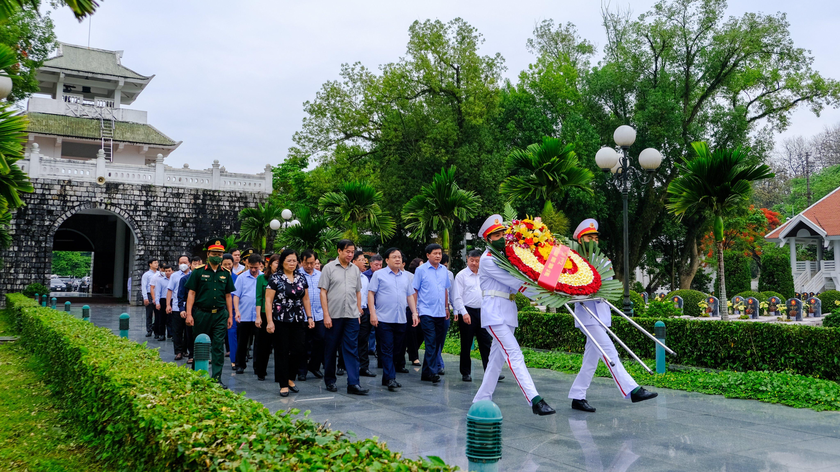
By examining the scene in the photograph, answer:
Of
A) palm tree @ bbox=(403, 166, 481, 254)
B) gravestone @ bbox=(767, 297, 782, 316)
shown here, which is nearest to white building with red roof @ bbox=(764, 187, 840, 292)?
gravestone @ bbox=(767, 297, 782, 316)

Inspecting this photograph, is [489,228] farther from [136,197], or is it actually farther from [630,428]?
[136,197]

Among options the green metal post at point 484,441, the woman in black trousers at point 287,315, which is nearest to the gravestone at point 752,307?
the woman in black trousers at point 287,315

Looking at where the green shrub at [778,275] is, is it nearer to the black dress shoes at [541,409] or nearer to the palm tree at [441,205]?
the palm tree at [441,205]

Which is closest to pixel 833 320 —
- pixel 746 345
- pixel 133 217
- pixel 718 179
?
pixel 746 345

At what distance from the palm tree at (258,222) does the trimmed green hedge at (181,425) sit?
17642 millimetres

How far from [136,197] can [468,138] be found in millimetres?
15260

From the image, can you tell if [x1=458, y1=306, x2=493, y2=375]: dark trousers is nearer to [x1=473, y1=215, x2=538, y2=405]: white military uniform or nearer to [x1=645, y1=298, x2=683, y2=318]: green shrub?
[x1=473, y1=215, x2=538, y2=405]: white military uniform

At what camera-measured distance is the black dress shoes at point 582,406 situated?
6263mm

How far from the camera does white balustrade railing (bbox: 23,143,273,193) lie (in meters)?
27.6

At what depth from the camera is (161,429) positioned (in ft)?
12.0

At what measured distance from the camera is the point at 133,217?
95.1 feet

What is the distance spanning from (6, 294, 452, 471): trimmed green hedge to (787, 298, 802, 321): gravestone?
16.0 m

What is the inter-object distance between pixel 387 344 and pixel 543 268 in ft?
9.00

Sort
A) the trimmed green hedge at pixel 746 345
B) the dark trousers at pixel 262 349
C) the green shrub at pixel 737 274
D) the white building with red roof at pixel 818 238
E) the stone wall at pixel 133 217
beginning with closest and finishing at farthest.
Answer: the trimmed green hedge at pixel 746 345, the dark trousers at pixel 262 349, the green shrub at pixel 737 274, the white building with red roof at pixel 818 238, the stone wall at pixel 133 217
